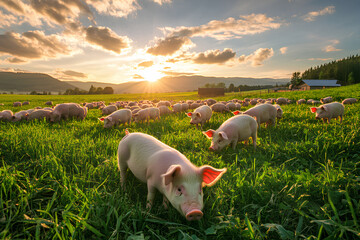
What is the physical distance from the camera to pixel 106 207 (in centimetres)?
200

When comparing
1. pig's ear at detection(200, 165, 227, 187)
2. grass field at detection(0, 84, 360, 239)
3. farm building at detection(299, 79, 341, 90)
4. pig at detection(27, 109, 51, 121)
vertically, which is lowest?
grass field at detection(0, 84, 360, 239)

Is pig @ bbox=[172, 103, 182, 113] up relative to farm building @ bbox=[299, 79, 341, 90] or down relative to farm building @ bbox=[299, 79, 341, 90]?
down

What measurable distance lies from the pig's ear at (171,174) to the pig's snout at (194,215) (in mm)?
369

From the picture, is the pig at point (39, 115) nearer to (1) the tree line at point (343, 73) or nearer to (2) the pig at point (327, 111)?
(2) the pig at point (327, 111)

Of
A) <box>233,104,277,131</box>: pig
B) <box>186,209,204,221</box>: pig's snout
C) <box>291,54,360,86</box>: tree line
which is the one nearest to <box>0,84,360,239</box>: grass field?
<box>186,209,204,221</box>: pig's snout

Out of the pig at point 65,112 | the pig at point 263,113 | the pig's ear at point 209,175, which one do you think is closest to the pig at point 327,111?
the pig at point 263,113

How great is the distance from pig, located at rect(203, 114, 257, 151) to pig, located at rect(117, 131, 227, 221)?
2110 millimetres

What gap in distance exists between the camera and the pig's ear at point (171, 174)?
1.79m

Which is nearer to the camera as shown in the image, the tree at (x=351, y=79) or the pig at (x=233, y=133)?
the pig at (x=233, y=133)

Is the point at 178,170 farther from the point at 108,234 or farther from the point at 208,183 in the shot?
the point at 108,234

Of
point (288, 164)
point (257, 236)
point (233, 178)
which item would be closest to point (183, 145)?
point (233, 178)

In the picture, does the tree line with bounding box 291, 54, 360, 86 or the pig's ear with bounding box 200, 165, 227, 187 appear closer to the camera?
the pig's ear with bounding box 200, 165, 227, 187

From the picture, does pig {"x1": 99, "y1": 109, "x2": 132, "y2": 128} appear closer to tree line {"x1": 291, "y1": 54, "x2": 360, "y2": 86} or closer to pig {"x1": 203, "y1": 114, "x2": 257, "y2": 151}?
pig {"x1": 203, "y1": 114, "x2": 257, "y2": 151}

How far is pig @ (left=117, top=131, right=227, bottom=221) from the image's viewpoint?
1.83 meters
